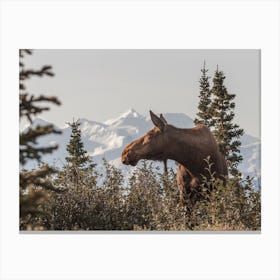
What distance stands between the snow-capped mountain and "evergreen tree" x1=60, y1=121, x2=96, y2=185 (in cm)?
6

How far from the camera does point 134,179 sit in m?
7.03


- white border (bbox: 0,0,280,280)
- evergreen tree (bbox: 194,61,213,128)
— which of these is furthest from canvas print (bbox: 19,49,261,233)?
white border (bbox: 0,0,280,280)

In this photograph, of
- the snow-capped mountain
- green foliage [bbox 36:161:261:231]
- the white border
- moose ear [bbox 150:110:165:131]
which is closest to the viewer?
the white border

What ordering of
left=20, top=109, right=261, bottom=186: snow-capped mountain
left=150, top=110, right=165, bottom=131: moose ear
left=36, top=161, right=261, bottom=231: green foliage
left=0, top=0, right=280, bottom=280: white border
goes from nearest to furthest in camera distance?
left=0, top=0, right=280, bottom=280: white border, left=20, top=109, right=261, bottom=186: snow-capped mountain, left=36, top=161, right=261, bottom=231: green foliage, left=150, top=110, right=165, bottom=131: moose ear

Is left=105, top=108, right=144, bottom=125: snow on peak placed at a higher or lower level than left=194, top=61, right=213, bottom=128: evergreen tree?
lower

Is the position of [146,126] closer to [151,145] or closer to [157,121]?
[157,121]

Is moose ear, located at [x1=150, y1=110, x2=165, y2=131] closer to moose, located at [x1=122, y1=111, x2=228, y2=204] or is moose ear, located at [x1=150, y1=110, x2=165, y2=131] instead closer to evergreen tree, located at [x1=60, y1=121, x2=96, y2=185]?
moose, located at [x1=122, y1=111, x2=228, y2=204]

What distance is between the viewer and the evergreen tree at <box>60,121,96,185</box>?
658cm

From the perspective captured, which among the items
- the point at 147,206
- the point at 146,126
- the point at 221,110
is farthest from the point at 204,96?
the point at 147,206
